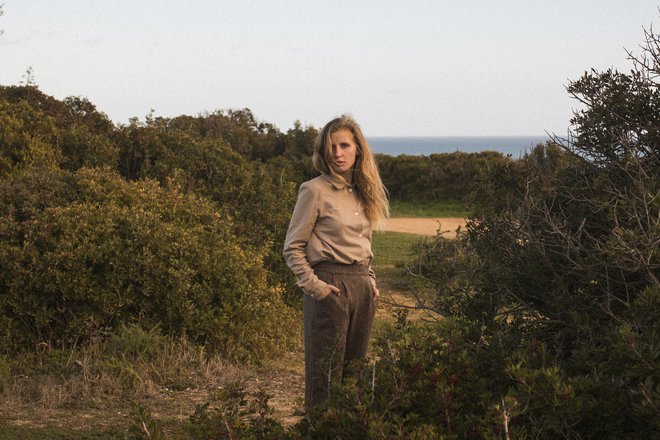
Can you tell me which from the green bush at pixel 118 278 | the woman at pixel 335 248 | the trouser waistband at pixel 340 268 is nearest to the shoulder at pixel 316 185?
the woman at pixel 335 248

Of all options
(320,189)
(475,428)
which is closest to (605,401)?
(475,428)

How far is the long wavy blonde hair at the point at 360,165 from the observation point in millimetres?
4406

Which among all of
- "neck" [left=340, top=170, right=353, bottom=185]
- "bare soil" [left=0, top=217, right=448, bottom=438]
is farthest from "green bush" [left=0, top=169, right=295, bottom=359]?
"neck" [left=340, top=170, right=353, bottom=185]

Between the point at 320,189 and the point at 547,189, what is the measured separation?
3.56ft

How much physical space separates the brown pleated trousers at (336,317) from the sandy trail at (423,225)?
15.8 meters

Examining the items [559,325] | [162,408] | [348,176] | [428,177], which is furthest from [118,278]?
[428,177]

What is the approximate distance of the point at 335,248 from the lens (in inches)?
167

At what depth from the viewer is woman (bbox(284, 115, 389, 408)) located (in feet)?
13.8

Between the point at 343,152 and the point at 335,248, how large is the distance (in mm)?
505

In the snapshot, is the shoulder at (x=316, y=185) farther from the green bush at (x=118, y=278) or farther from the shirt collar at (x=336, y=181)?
the green bush at (x=118, y=278)

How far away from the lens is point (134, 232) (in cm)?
699

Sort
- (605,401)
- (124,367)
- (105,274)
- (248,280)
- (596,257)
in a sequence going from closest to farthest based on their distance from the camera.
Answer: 1. (605,401)
2. (596,257)
3. (124,367)
4. (105,274)
5. (248,280)

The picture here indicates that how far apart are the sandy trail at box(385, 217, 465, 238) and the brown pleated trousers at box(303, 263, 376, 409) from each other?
1576 centimetres

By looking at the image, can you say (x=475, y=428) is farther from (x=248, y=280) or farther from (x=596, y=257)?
(x=248, y=280)
